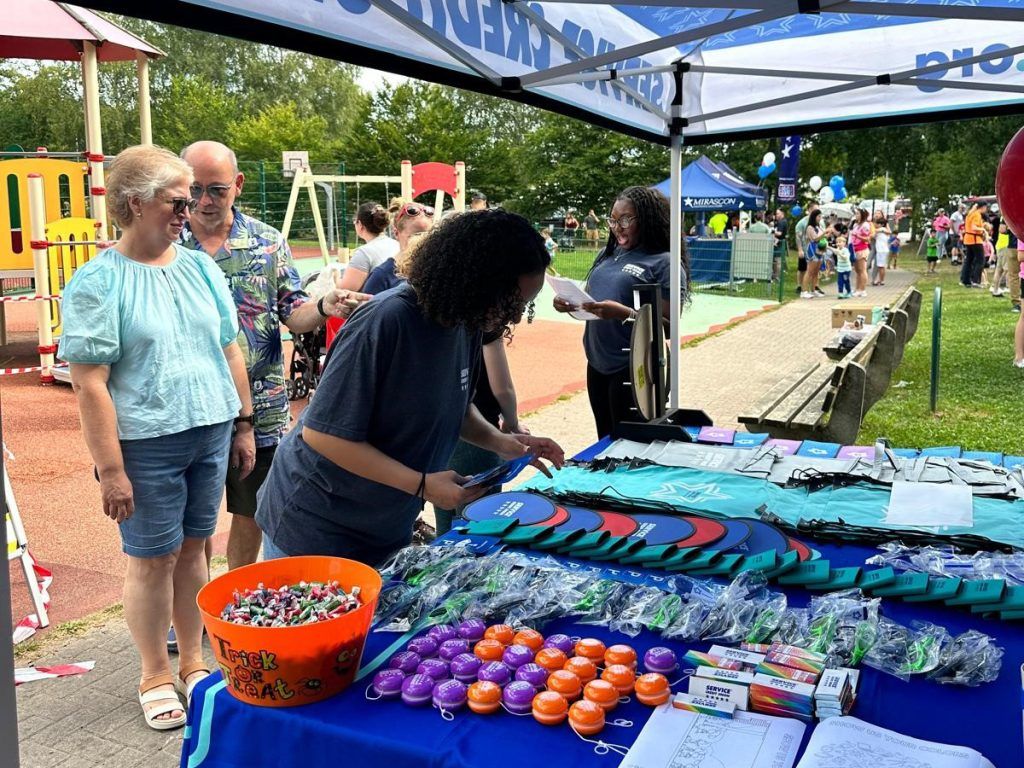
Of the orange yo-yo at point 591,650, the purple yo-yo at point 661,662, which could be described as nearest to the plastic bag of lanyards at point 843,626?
the purple yo-yo at point 661,662

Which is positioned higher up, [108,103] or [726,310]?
[108,103]

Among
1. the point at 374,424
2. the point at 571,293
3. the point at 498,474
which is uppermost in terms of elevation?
the point at 571,293

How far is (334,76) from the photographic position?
58438mm

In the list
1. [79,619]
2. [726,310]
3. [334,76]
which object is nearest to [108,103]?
[334,76]

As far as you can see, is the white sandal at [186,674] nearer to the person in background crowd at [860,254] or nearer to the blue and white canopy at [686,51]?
the blue and white canopy at [686,51]

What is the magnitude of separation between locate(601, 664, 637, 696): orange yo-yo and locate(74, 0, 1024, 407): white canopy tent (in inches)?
63.4

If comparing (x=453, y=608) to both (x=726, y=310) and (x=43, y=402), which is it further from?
(x=726, y=310)

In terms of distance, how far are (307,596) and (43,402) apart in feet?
24.6

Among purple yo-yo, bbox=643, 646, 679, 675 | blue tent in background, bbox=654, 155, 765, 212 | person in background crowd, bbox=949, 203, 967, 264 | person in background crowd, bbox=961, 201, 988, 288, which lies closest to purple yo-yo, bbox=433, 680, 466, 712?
purple yo-yo, bbox=643, 646, 679, 675

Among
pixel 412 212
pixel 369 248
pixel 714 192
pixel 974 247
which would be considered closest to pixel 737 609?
pixel 412 212

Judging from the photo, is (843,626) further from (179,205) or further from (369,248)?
(369,248)

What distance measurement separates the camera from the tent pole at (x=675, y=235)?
447cm

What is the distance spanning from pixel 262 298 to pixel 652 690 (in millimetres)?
2202

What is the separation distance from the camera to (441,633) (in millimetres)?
1729
